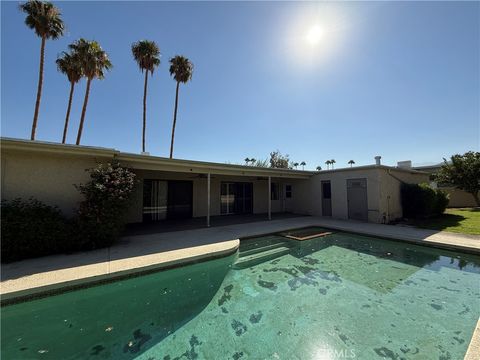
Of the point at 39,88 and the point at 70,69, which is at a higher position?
the point at 70,69

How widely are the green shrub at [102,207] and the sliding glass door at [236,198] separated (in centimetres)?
721

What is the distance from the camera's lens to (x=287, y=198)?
1500cm

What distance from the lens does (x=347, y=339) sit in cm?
291

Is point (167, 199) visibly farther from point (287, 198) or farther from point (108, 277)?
point (287, 198)

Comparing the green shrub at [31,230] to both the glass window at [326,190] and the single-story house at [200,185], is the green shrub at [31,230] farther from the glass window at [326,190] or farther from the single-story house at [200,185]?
the glass window at [326,190]

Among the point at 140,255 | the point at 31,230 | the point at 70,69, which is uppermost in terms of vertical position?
the point at 70,69

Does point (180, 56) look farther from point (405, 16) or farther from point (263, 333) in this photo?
point (263, 333)

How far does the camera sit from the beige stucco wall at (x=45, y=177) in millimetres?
5457

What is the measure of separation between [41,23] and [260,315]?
16.8m

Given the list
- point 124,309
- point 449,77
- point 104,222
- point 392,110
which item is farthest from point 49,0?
point 449,77

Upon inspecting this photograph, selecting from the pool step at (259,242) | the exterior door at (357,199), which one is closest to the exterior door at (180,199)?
the pool step at (259,242)

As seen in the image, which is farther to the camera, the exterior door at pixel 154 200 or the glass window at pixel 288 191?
the glass window at pixel 288 191

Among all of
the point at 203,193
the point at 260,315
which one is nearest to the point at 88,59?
the point at 203,193

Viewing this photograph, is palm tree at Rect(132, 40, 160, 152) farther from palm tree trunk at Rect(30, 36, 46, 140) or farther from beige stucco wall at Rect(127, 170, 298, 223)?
beige stucco wall at Rect(127, 170, 298, 223)
